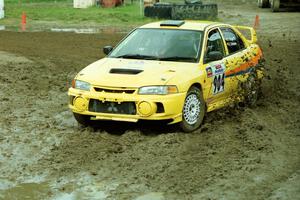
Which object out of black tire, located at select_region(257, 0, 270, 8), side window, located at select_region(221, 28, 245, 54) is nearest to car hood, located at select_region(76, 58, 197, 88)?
side window, located at select_region(221, 28, 245, 54)

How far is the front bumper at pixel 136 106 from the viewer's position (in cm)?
957

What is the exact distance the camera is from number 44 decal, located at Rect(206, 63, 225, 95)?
10.6 meters

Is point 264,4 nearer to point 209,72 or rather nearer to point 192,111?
point 209,72

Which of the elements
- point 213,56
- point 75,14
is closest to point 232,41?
point 213,56

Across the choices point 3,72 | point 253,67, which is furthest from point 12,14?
point 253,67

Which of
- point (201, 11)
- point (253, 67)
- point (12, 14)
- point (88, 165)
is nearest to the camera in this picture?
point (88, 165)

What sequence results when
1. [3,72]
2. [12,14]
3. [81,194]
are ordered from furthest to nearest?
[12,14] < [3,72] < [81,194]

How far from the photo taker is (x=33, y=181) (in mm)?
8039

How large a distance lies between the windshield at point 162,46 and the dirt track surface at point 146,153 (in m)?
1.09

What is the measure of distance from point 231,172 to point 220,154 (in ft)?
2.66

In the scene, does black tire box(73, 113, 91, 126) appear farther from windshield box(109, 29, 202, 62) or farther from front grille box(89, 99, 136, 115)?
A: windshield box(109, 29, 202, 62)

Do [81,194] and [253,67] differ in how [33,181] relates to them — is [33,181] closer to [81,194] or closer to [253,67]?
[81,194]

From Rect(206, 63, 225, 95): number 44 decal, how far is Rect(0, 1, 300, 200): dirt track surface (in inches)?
18.4

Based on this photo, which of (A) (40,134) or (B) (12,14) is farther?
(B) (12,14)
